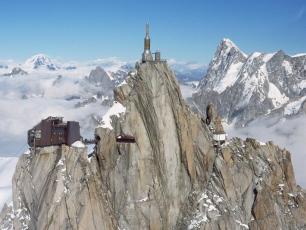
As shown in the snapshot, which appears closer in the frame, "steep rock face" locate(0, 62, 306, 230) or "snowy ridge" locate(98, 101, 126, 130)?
"steep rock face" locate(0, 62, 306, 230)

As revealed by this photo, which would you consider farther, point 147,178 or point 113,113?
point 113,113

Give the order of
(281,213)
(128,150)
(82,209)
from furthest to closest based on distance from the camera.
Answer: (281,213) < (128,150) < (82,209)

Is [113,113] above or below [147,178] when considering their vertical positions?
above

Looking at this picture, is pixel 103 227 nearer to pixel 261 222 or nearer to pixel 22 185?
pixel 22 185

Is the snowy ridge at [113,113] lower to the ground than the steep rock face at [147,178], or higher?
higher

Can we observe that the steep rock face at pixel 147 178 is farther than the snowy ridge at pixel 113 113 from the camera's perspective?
No

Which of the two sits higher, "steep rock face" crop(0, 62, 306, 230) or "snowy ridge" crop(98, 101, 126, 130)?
"snowy ridge" crop(98, 101, 126, 130)

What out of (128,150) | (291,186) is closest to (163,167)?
(128,150)

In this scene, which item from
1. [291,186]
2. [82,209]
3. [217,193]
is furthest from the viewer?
[291,186]
